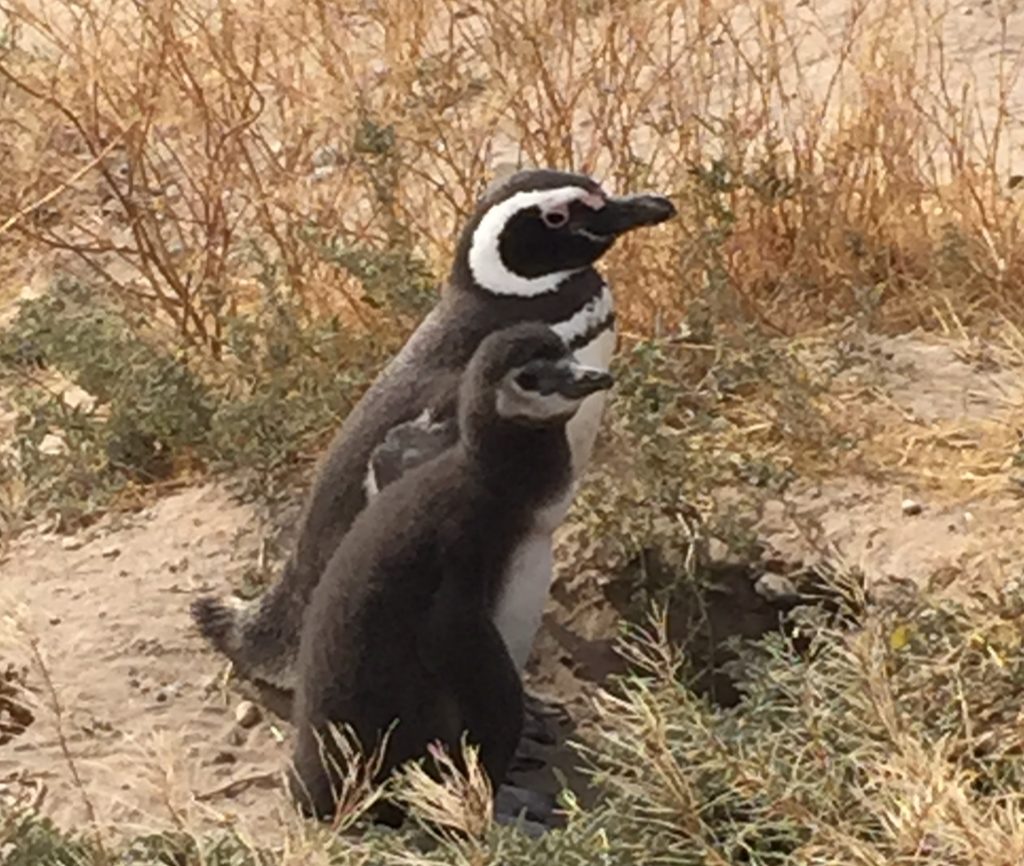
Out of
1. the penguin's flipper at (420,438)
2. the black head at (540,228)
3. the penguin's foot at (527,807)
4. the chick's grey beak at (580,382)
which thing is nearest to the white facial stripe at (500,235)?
the black head at (540,228)

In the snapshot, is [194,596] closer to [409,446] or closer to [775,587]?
[409,446]

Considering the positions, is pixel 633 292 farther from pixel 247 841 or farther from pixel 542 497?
pixel 247 841

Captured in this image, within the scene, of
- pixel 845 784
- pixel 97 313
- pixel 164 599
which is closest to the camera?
pixel 845 784

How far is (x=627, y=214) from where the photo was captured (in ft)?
10.5

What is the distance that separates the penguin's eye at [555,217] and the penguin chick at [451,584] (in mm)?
318

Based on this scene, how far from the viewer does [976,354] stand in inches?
166

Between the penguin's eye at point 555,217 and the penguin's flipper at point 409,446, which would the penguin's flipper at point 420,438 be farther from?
the penguin's eye at point 555,217

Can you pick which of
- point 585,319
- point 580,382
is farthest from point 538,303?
point 580,382

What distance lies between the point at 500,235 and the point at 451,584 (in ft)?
2.00

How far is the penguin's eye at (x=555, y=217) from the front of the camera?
10.4 feet

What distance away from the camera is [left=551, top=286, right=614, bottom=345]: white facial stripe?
3232 millimetres

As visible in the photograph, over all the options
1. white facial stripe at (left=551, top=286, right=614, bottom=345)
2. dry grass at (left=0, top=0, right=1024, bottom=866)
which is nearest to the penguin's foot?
dry grass at (left=0, top=0, right=1024, bottom=866)

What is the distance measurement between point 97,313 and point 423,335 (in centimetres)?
128

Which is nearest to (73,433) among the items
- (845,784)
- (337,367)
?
(337,367)
